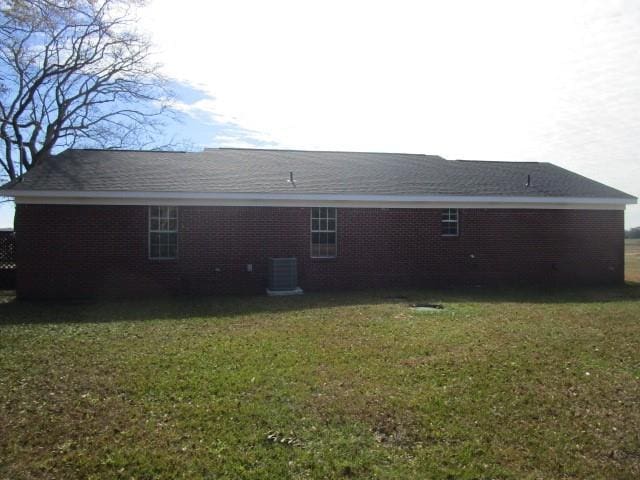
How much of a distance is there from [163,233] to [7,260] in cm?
619

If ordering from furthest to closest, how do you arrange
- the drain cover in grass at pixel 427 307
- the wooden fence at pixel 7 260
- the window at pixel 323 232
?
the wooden fence at pixel 7 260 → the window at pixel 323 232 → the drain cover in grass at pixel 427 307

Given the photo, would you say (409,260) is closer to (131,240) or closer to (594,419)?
(131,240)

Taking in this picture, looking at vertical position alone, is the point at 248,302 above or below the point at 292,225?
below

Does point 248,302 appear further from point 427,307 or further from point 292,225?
point 427,307

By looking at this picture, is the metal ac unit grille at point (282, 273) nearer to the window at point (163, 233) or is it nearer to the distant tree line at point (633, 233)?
the window at point (163, 233)

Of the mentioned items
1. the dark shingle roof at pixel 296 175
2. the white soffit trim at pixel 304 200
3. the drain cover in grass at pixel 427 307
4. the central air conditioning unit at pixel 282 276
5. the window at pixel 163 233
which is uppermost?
the dark shingle roof at pixel 296 175

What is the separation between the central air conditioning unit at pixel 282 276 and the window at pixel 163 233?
285 centimetres

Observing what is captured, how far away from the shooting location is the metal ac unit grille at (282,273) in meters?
14.6

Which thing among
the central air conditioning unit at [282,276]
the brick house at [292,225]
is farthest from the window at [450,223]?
the central air conditioning unit at [282,276]

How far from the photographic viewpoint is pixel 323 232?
15.7 metres

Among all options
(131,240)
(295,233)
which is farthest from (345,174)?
(131,240)

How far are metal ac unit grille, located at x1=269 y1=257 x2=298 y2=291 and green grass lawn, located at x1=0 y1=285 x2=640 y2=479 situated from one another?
409 cm

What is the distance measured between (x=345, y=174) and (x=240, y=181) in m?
3.78

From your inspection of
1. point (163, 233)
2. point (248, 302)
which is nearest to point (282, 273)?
point (248, 302)
